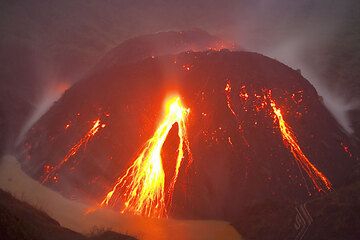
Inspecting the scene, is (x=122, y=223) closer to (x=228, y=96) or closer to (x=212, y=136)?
(x=212, y=136)

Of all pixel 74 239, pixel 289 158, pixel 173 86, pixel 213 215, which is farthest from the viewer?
pixel 173 86

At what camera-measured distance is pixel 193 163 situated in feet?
86.3

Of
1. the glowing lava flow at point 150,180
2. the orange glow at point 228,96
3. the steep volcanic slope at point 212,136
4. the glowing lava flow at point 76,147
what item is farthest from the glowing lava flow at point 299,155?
the glowing lava flow at point 76,147

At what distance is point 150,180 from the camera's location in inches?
1039

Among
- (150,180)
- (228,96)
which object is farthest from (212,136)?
(150,180)

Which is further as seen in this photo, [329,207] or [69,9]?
[69,9]

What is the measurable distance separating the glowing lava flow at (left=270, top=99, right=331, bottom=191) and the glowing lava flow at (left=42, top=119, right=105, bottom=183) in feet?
39.4

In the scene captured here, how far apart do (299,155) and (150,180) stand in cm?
948

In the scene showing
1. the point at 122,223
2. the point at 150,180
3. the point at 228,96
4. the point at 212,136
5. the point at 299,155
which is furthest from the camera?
the point at 228,96

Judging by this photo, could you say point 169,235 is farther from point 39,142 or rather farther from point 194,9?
point 194,9

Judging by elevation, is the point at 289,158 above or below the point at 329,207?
above

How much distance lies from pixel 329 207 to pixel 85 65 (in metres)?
36.6

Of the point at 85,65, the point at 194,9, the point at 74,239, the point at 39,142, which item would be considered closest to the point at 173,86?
the point at 39,142

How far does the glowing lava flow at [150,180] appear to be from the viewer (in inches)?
998
